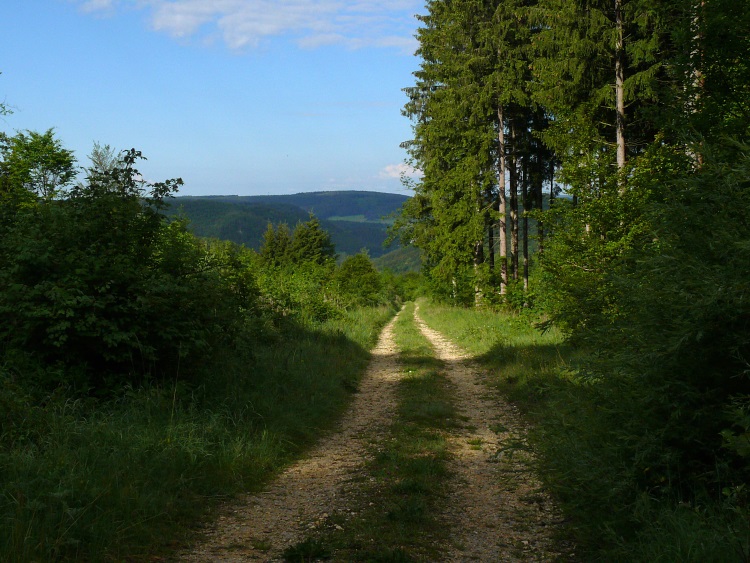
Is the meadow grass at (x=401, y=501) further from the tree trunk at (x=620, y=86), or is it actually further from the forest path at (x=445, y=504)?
the tree trunk at (x=620, y=86)

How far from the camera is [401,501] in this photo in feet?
17.9

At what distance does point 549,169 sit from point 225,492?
23722 mm

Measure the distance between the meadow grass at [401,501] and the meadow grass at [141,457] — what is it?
3.97ft

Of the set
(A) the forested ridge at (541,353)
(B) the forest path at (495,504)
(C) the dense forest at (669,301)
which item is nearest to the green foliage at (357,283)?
(A) the forested ridge at (541,353)

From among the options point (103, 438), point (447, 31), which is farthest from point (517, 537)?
point (447, 31)

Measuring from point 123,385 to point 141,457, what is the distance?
6.80 ft

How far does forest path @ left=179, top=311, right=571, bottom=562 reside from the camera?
4555mm

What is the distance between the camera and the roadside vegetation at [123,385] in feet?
15.0

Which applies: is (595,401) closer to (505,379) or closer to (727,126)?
(727,126)

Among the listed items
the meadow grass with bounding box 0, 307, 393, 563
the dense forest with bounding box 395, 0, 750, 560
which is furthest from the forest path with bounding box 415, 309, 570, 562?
the meadow grass with bounding box 0, 307, 393, 563

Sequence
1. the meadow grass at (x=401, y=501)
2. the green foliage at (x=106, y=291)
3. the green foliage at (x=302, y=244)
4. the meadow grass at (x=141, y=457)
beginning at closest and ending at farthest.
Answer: the meadow grass at (x=141, y=457)
the meadow grass at (x=401, y=501)
the green foliage at (x=106, y=291)
the green foliage at (x=302, y=244)

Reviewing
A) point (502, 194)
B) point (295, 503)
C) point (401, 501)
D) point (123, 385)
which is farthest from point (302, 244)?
point (401, 501)

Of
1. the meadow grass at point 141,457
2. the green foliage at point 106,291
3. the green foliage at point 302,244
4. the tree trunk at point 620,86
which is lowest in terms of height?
the meadow grass at point 141,457

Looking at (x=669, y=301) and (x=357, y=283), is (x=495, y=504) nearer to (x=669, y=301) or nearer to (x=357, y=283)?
(x=669, y=301)
